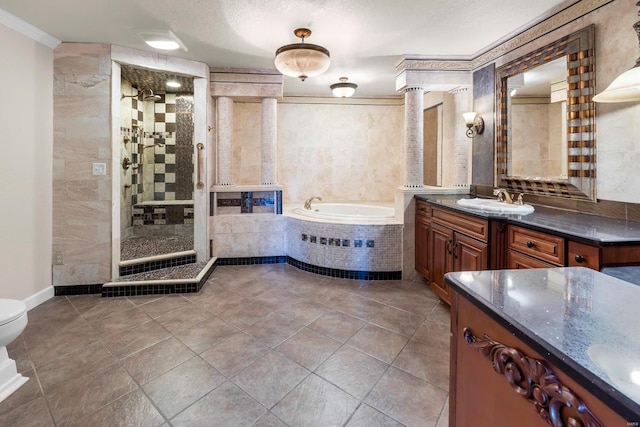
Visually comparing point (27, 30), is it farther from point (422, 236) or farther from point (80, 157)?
point (422, 236)

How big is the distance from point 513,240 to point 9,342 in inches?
115

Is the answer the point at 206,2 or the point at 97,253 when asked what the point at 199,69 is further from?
the point at 97,253

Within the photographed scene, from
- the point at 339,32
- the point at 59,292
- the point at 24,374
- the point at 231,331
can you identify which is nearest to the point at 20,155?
the point at 59,292

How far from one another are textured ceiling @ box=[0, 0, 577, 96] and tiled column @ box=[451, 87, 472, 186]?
0.41 meters

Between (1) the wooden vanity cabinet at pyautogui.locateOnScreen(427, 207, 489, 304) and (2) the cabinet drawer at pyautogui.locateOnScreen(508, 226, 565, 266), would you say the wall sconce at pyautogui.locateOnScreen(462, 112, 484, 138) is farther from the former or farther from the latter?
(2) the cabinet drawer at pyautogui.locateOnScreen(508, 226, 565, 266)

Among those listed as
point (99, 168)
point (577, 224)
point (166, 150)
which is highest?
point (166, 150)

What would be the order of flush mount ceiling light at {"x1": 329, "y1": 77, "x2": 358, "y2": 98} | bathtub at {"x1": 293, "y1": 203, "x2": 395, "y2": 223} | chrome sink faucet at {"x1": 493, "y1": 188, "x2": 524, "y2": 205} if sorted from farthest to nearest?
bathtub at {"x1": 293, "y1": 203, "x2": 395, "y2": 223}, flush mount ceiling light at {"x1": 329, "y1": 77, "x2": 358, "y2": 98}, chrome sink faucet at {"x1": 493, "y1": 188, "x2": 524, "y2": 205}

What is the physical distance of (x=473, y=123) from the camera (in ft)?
10.7

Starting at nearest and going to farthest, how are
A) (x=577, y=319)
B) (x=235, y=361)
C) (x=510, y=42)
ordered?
(x=577, y=319), (x=235, y=361), (x=510, y=42)

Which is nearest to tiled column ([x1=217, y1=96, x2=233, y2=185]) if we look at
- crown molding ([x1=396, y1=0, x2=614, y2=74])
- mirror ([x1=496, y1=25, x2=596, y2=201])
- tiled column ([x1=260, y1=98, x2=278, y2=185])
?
tiled column ([x1=260, y1=98, x2=278, y2=185])

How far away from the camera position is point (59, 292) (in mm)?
3055

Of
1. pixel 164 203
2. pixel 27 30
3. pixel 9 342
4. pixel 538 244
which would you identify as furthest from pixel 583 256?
pixel 164 203

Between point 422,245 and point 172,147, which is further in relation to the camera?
point 172,147

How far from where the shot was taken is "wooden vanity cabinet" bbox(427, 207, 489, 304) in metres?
2.30
